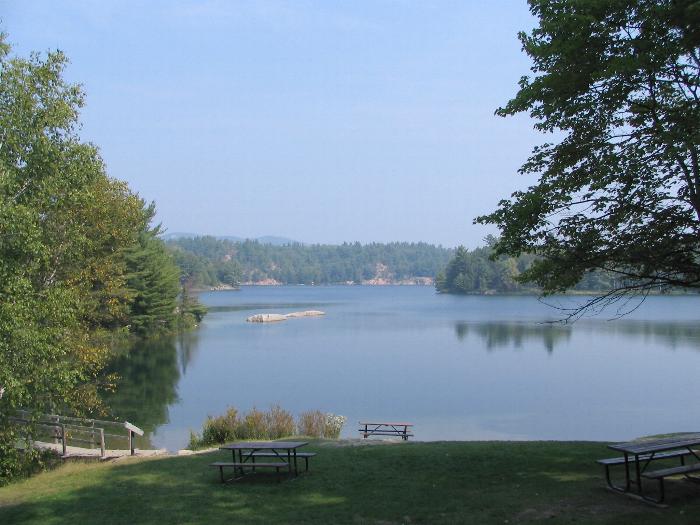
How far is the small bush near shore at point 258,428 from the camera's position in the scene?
16234 millimetres

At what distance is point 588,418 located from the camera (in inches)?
910

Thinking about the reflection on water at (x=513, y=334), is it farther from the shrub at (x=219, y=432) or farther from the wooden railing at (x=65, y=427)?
the wooden railing at (x=65, y=427)

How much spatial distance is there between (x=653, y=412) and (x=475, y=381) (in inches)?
356

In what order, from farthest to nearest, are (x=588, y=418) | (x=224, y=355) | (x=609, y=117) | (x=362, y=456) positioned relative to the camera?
1. (x=224, y=355)
2. (x=588, y=418)
3. (x=362, y=456)
4. (x=609, y=117)

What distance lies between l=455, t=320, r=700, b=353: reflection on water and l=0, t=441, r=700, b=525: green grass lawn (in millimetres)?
33638

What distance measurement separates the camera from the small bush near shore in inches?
639

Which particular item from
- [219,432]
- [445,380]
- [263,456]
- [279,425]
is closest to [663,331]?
[445,380]

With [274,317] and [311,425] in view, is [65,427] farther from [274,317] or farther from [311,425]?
[274,317]

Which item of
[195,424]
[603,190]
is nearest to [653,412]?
[195,424]

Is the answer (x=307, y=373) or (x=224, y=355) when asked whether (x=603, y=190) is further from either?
(x=224, y=355)

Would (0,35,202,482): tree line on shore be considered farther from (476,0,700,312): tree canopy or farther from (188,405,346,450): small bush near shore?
(476,0,700,312): tree canopy

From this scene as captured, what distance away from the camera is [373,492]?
8.91 metres

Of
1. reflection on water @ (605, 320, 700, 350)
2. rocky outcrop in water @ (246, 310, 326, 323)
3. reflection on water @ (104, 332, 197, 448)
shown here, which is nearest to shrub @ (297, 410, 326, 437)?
reflection on water @ (104, 332, 197, 448)

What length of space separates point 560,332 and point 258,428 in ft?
143
